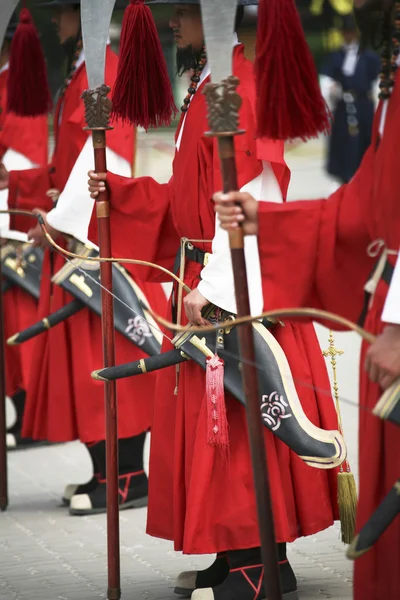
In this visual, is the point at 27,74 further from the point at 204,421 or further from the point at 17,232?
the point at 204,421

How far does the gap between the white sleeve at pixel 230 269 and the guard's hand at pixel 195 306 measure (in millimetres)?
26

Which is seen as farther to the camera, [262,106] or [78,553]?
[78,553]

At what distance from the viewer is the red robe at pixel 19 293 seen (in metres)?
5.65

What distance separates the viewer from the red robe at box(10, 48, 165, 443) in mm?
4871

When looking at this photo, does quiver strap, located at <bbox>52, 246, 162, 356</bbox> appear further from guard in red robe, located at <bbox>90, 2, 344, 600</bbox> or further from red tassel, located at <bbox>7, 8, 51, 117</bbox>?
guard in red robe, located at <bbox>90, 2, 344, 600</bbox>

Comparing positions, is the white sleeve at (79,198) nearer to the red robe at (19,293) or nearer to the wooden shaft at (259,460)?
the red robe at (19,293)

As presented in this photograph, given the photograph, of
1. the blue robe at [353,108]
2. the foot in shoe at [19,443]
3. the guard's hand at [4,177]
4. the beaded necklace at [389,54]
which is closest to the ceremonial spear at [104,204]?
the beaded necklace at [389,54]

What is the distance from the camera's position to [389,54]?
2.72 m

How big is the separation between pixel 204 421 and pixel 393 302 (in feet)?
3.81

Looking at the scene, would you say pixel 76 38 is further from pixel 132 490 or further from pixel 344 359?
pixel 344 359

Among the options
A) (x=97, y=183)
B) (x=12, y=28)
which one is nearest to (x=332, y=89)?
(x=12, y=28)

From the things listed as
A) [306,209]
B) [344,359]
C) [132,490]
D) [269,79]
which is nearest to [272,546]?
[306,209]

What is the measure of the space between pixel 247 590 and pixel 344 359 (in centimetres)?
430

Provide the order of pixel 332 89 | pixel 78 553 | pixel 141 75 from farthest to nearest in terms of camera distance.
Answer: pixel 332 89 → pixel 78 553 → pixel 141 75
